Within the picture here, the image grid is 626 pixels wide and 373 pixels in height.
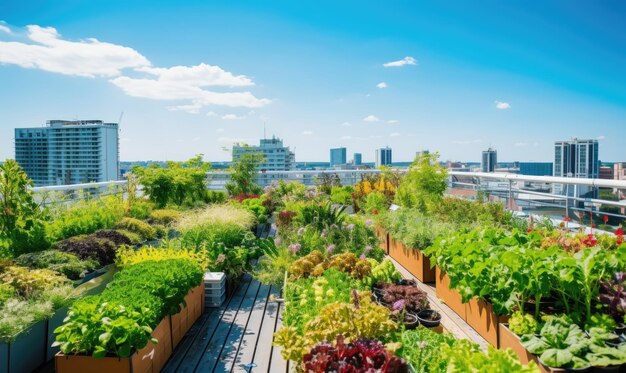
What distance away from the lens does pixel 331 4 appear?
9547 mm

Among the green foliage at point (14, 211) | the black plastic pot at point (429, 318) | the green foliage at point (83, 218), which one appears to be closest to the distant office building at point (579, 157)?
the black plastic pot at point (429, 318)

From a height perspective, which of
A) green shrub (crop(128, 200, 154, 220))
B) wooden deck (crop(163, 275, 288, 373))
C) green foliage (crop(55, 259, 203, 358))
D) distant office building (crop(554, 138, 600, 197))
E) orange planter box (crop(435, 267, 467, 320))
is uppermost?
distant office building (crop(554, 138, 600, 197))

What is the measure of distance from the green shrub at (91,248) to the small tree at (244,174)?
612cm

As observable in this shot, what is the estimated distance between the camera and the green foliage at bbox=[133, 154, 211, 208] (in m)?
7.64

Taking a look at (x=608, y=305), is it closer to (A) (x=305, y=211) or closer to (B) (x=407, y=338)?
(B) (x=407, y=338)

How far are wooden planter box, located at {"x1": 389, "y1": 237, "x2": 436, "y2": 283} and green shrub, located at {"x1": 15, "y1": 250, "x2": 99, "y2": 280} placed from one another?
345 centimetres

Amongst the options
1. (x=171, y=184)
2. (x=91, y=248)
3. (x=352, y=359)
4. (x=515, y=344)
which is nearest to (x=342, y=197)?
(x=171, y=184)

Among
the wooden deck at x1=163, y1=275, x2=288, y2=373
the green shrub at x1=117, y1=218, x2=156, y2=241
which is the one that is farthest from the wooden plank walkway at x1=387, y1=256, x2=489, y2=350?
the green shrub at x1=117, y1=218, x2=156, y2=241

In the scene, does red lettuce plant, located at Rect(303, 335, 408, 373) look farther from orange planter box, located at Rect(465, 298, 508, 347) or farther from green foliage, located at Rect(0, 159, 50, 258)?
green foliage, located at Rect(0, 159, 50, 258)

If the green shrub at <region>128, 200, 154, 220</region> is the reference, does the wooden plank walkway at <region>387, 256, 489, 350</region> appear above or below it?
below

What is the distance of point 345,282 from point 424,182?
12.5ft

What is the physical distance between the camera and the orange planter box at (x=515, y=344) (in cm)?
221

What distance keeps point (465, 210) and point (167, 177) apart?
5561 mm

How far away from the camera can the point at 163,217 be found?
6.59 metres
